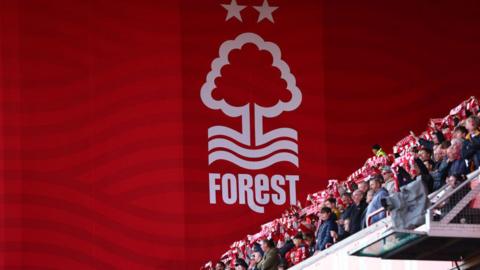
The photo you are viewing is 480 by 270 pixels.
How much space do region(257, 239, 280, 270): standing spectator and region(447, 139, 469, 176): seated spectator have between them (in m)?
3.03

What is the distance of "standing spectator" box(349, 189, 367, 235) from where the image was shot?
13.6 m

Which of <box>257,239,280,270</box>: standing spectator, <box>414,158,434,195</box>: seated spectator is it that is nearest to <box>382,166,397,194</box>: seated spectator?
<box>414,158,434,195</box>: seated spectator

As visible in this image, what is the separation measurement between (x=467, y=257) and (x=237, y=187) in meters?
8.60

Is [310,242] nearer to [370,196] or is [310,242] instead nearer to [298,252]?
[298,252]

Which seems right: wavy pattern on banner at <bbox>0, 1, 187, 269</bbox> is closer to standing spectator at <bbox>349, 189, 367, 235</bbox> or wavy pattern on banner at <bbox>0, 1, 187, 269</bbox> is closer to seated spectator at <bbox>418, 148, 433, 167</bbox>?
standing spectator at <bbox>349, 189, 367, 235</bbox>

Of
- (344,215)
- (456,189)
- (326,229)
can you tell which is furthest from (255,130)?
(456,189)

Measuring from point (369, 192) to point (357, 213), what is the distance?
338 millimetres

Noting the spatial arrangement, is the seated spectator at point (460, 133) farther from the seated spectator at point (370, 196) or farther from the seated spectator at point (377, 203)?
the seated spectator at point (370, 196)

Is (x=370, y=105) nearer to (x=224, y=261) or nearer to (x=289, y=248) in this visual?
(x=224, y=261)

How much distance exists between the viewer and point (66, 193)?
19.8 metres

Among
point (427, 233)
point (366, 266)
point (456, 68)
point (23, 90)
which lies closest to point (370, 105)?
point (456, 68)

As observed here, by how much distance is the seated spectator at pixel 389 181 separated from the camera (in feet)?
42.3

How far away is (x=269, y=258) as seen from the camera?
14.8 metres

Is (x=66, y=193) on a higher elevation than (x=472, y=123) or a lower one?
higher
